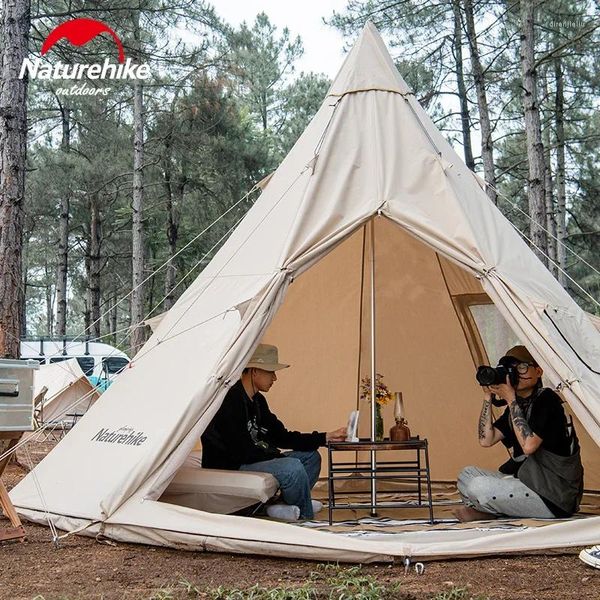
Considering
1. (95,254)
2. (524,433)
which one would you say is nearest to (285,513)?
(524,433)

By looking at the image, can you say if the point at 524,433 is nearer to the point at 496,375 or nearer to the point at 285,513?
the point at 496,375

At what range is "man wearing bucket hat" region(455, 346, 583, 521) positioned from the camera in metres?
4.48

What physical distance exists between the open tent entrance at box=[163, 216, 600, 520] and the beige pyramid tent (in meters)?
0.02

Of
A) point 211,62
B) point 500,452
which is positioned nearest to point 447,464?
point 500,452

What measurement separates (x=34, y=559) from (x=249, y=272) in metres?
1.92

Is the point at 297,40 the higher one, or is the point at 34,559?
the point at 297,40

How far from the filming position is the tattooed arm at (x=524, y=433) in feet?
14.4

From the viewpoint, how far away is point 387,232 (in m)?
6.61

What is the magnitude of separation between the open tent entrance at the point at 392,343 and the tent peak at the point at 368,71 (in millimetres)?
1329

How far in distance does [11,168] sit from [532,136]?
586 cm

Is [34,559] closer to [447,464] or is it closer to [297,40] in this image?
[447,464]

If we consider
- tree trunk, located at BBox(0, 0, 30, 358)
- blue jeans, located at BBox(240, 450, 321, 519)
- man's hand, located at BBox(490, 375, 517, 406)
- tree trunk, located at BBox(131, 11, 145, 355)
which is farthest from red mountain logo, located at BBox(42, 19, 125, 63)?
man's hand, located at BBox(490, 375, 517, 406)

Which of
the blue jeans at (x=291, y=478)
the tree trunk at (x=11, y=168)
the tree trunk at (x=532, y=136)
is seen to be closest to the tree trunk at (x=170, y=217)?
the tree trunk at (x=532, y=136)

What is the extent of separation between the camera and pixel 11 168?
6836 mm
